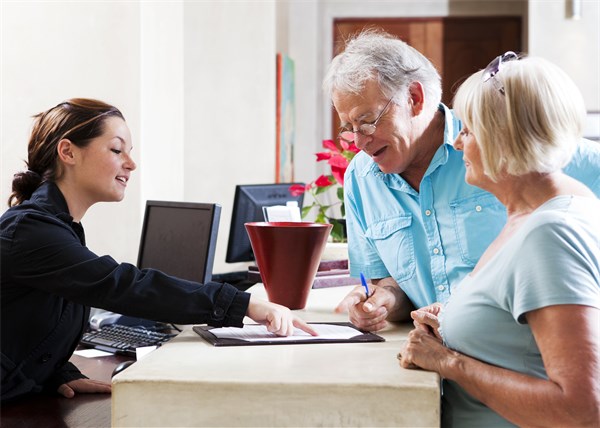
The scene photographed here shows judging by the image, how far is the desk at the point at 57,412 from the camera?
1.62m

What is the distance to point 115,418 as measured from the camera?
125cm

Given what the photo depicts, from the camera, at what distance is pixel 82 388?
1.84m

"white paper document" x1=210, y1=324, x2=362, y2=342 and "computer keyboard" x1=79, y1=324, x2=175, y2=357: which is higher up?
"white paper document" x1=210, y1=324, x2=362, y2=342

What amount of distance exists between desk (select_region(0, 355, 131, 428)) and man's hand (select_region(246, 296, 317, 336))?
36 centimetres

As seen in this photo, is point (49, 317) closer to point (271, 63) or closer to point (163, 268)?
point (163, 268)

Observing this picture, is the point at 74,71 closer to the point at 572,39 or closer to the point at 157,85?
the point at 157,85

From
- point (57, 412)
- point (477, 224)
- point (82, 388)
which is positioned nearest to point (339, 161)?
point (477, 224)

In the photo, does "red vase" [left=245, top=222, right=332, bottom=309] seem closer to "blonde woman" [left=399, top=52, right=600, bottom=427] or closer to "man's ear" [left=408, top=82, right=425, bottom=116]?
"man's ear" [left=408, top=82, right=425, bottom=116]

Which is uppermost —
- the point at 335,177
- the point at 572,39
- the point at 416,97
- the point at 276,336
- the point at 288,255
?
the point at 572,39

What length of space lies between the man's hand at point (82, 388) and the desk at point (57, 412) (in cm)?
1

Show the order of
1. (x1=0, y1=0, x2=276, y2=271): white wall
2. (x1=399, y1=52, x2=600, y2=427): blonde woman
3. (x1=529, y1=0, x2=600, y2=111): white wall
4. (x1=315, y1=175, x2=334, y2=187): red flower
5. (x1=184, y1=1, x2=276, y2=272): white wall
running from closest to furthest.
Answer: (x1=399, y1=52, x2=600, y2=427): blonde woman → (x1=0, y1=0, x2=276, y2=271): white wall → (x1=315, y1=175, x2=334, y2=187): red flower → (x1=184, y1=1, x2=276, y2=272): white wall → (x1=529, y1=0, x2=600, y2=111): white wall

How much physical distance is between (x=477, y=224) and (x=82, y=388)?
38.2 inches

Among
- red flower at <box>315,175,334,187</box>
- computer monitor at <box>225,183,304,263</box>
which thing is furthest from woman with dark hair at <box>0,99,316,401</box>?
computer monitor at <box>225,183,304,263</box>

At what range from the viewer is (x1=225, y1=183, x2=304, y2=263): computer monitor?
11.2ft
